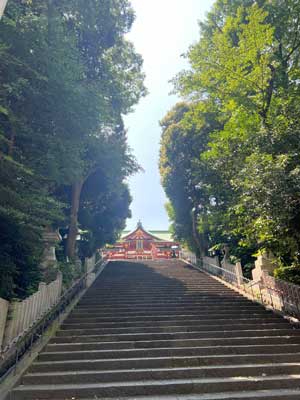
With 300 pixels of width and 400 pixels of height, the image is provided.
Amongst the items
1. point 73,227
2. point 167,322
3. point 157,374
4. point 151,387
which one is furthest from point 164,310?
point 73,227

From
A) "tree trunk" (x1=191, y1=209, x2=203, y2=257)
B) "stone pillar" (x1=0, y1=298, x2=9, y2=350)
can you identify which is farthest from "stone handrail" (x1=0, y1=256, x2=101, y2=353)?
"tree trunk" (x1=191, y1=209, x2=203, y2=257)

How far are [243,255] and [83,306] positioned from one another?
789 cm

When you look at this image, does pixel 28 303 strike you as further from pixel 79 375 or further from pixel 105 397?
pixel 105 397

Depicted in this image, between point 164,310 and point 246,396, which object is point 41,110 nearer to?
point 164,310

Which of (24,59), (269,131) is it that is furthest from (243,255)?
(24,59)

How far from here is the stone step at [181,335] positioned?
224 inches

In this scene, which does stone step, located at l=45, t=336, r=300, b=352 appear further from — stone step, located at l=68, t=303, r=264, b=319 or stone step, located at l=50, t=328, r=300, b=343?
stone step, located at l=68, t=303, r=264, b=319

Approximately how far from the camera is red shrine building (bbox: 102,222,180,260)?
28648 mm

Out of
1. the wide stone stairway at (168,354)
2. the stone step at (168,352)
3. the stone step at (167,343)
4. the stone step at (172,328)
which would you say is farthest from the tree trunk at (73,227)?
the stone step at (168,352)

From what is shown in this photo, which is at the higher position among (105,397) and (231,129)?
(231,129)

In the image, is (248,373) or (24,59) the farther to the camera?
(24,59)

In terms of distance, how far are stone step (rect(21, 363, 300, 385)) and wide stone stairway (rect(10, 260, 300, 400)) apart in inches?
0.5

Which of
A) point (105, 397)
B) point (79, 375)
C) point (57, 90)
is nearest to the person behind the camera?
point (105, 397)

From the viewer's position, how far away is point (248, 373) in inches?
174
